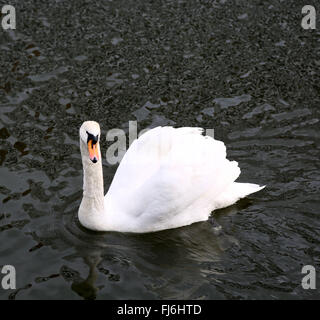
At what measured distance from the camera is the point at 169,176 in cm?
991

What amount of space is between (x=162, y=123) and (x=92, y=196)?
3215 millimetres

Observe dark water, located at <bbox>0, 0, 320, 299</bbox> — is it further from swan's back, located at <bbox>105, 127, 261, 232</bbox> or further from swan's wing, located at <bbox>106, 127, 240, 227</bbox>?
swan's wing, located at <bbox>106, 127, 240, 227</bbox>

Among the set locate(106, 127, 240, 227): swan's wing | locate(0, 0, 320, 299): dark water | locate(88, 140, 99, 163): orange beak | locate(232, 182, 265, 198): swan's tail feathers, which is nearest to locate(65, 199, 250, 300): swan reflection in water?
locate(0, 0, 320, 299): dark water

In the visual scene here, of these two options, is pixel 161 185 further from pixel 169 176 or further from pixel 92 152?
pixel 92 152

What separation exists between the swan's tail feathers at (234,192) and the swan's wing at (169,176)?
148 millimetres

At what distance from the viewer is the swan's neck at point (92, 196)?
991cm

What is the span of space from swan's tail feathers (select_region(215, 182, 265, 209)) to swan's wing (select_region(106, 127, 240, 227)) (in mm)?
148

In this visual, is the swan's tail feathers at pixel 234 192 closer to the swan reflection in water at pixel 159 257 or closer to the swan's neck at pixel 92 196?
the swan reflection in water at pixel 159 257

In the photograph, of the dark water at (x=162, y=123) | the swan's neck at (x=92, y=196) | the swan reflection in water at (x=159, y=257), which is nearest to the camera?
the swan reflection in water at (x=159, y=257)

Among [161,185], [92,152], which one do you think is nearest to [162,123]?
[161,185]

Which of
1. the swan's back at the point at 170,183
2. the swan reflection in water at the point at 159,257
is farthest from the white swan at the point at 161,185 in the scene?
the swan reflection in water at the point at 159,257

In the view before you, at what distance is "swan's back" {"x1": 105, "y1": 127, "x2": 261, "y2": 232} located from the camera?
9.95m

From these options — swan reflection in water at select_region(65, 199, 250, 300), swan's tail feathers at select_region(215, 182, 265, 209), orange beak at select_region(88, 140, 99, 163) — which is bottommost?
swan reflection in water at select_region(65, 199, 250, 300)
